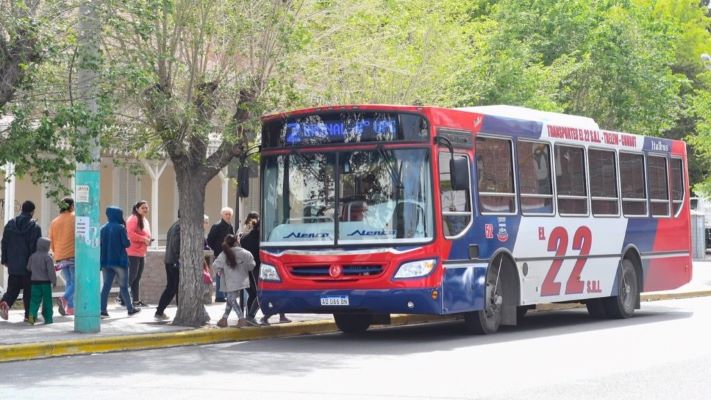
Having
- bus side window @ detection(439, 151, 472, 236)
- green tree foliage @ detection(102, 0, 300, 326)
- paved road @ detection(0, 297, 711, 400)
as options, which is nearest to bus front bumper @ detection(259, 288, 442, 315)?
paved road @ detection(0, 297, 711, 400)

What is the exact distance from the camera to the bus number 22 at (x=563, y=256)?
19.3 meters

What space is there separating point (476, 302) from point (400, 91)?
8.11 m

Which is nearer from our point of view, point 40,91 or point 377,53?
point 40,91

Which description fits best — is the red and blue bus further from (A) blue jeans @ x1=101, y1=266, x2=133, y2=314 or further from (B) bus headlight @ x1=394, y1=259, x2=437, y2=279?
(A) blue jeans @ x1=101, y1=266, x2=133, y2=314

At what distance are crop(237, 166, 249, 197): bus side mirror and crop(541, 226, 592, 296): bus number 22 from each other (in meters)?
4.62

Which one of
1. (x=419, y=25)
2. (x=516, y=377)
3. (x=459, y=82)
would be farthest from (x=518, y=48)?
(x=516, y=377)

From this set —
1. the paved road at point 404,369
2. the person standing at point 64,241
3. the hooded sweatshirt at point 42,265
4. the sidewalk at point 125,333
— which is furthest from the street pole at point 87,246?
the person standing at point 64,241

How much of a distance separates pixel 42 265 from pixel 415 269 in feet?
16.9

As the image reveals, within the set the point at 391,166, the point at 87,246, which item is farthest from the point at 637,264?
the point at 87,246

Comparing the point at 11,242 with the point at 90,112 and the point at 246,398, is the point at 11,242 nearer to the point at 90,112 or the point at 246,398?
the point at 90,112

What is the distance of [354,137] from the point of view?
16969 mm

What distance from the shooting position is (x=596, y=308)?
22.1 meters

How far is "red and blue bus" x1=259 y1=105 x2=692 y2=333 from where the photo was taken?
650 inches

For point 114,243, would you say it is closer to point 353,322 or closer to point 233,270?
point 233,270
